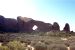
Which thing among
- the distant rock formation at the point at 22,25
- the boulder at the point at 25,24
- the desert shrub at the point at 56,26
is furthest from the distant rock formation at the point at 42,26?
the desert shrub at the point at 56,26

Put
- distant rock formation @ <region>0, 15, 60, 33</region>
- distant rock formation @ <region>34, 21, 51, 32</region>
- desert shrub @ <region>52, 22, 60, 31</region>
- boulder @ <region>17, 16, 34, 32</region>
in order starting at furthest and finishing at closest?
distant rock formation @ <region>34, 21, 51, 32</region>, boulder @ <region>17, 16, 34, 32</region>, distant rock formation @ <region>0, 15, 60, 33</region>, desert shrub @ <region>52, 22, 60, 31</region>

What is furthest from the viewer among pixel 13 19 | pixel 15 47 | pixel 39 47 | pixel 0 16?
pixel 13 19

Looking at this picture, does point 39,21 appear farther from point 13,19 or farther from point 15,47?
point 15,47

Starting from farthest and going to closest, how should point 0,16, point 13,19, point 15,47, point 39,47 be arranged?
1. point 13,19
2. point 0,16
3. point 39,47
4. point 15,47

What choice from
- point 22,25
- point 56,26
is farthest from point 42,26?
point 56,26

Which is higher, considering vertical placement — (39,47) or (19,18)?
(19,18)

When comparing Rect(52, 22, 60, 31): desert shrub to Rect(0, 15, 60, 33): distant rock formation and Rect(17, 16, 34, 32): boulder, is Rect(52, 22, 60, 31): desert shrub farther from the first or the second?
Rect(17, 16, 34, 32): boulder

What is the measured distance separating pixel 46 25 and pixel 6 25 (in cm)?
1956

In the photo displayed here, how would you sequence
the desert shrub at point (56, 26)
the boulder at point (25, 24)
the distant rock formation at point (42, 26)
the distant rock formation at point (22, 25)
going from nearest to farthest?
the desert shrub at point (56, 26) → the distant rock formation at point (22, 25) → the boulder at point (25, 24) → the distant rock formation at point (42, 26)

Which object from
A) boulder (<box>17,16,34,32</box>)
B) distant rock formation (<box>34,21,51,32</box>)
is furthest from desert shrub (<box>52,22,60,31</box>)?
boulder (<box>17,16,34,32</box>)

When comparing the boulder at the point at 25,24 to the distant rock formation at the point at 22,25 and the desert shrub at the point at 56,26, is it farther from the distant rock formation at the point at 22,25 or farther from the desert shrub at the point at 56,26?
the desert shrub at the point at 56,26

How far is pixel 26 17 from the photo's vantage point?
301 ft

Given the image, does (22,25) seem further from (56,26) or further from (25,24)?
(56,26)

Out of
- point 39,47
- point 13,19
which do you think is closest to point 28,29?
point 13,19
